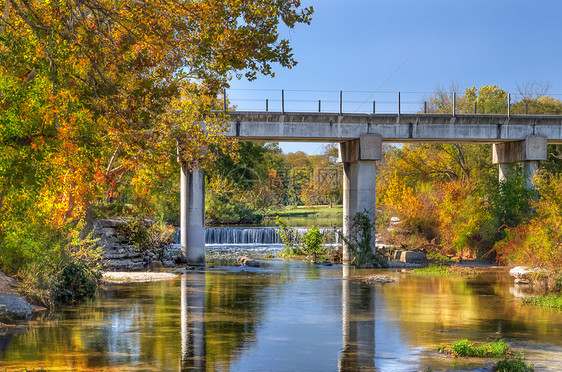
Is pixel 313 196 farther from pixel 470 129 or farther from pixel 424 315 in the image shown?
pixel 424 315

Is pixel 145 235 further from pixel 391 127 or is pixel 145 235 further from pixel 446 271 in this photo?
pixel 446 271

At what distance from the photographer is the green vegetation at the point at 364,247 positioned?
29.9 m

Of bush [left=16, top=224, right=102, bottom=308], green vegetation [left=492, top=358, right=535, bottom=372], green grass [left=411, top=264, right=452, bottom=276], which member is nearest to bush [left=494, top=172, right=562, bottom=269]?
green grass [left=411, top=264, right=452, bottom=276]

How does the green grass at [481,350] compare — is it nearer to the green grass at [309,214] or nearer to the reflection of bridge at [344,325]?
the reflection of bridge at [344,325]

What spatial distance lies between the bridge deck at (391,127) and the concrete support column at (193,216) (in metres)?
2.76

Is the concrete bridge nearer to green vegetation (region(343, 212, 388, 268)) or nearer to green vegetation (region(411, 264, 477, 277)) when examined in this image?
green vegetation (region(343, 212, 388, 268))

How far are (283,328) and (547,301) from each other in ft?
28.7

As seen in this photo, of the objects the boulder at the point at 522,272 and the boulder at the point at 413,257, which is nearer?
the boulder at the point at 522,272

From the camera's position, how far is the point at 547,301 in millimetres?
19562

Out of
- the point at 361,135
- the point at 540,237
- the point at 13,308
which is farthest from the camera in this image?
the point at 361,135

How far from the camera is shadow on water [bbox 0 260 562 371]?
40.1 feet

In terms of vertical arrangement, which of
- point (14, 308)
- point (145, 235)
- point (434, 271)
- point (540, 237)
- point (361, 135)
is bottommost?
point (14, 308)

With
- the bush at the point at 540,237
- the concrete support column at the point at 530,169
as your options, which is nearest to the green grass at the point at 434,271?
the bush at the point at 540,237

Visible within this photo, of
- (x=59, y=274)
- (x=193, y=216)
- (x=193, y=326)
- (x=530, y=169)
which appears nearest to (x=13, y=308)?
(x=59, y=274)
